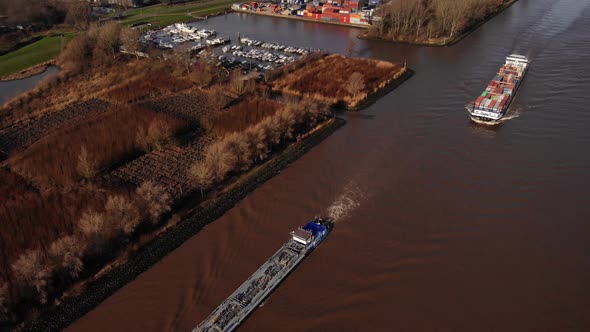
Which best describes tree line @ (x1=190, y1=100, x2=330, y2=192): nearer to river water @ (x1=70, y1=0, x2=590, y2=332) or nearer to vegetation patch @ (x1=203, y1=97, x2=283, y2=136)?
vegetation patch @ (x1=203, y1=97, x2=283, y2=136)

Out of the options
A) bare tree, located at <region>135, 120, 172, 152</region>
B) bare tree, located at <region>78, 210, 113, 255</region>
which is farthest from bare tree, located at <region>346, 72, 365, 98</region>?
bare tree, located at <region>78, 210, 113, 255</region>

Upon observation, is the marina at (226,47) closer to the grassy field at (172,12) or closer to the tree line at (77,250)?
the grassy field at (172,12)

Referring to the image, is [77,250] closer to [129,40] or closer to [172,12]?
[129,40]

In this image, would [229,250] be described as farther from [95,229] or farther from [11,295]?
[11,295]

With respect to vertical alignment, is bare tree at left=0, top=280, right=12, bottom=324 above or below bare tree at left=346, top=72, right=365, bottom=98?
below

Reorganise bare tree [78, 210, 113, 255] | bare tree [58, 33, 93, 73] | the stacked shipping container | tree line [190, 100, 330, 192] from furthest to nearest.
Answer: bare tree [58, 33, 93, 73] → the stacked shipping container → tree line [190, 100, 330, 192] → bare tree [78, 210, 113, 255]

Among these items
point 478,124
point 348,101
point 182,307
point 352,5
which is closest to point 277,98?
point 348,101

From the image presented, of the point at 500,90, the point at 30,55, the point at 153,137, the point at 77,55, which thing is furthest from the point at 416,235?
the point at 30,55
